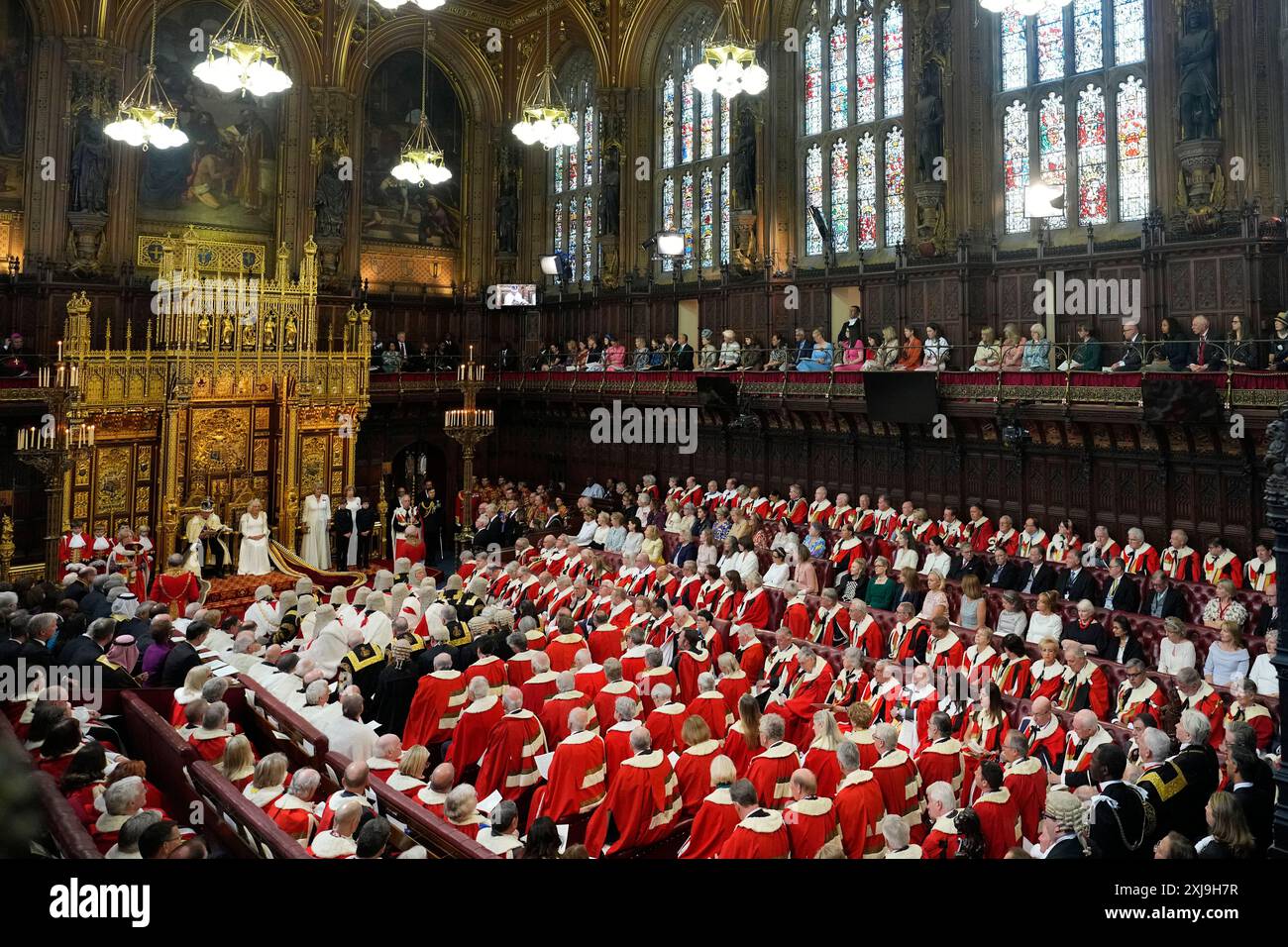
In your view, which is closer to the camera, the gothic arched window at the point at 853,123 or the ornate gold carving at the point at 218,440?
the ornate gold carving at the point at 218,440

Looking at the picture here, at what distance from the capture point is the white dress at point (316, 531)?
20.7m

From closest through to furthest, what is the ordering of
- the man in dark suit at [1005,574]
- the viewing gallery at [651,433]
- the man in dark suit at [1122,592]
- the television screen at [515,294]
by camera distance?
the viewing gallery at [651,433] → the man in dark suit at [1122,592] → the man in dark suit at [1005,574] → the television screen at [515,294]

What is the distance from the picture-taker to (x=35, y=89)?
21.7 meters

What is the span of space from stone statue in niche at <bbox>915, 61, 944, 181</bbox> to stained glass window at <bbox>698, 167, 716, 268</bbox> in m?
6.93

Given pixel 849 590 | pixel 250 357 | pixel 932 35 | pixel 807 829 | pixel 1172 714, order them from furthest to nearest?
pixel 250 357 → pixel 932 35 → pixel 849 590 → pixel 1172 714 → pixel 807 829

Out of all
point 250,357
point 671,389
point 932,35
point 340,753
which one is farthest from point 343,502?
point 932,35

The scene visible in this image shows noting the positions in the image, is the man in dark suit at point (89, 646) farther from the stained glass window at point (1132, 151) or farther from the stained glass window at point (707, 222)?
the stained glass window at point (707, 222)

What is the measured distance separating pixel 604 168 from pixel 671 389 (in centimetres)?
823

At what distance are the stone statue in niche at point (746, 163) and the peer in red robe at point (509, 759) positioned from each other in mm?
16387

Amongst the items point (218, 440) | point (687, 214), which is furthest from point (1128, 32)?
point (218, 440)

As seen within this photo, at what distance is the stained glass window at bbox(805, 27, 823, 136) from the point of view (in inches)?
846

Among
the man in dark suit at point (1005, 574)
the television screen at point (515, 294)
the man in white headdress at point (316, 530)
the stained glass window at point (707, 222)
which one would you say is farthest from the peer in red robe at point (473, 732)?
the television screen at point (515, 294)

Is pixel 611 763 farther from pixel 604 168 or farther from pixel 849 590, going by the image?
pixel 604 168

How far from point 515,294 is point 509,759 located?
2045cm
